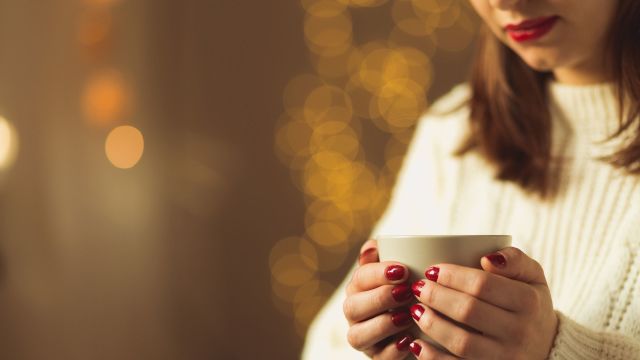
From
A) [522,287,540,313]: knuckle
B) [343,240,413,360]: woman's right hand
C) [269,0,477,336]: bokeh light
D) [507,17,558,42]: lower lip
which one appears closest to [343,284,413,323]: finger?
[343,240,413,360]: woman's right hand

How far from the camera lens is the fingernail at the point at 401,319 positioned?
0.64 m

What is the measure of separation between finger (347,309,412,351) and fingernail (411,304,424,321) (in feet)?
0.06

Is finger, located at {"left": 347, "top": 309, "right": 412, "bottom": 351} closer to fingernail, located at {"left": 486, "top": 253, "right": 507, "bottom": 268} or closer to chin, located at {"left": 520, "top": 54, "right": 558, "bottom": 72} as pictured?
fingernail, located at {"left": 486, "top": 253, "right": 507, "bottom": 268}

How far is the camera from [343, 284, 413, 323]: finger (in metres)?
0.63

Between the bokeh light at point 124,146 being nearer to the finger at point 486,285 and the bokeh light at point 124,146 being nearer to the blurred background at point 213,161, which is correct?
the blurred background at point 213,161

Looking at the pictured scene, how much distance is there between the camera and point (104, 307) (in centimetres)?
196

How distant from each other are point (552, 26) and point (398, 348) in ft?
1.48

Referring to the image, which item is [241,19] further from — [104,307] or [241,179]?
[104,307]

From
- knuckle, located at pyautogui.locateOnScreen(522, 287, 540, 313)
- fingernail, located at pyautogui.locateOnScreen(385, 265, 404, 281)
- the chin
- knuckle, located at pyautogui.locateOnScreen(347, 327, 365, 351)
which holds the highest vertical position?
the chin

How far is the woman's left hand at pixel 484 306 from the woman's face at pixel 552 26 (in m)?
0.36

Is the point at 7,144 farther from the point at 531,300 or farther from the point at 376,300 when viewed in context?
the point at 531,300

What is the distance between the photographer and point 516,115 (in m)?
1.05

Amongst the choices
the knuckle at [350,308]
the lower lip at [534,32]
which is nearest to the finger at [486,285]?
the knuckle at [350,308]

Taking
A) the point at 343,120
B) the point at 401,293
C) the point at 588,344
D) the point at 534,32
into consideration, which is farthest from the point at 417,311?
the point at 343,120
